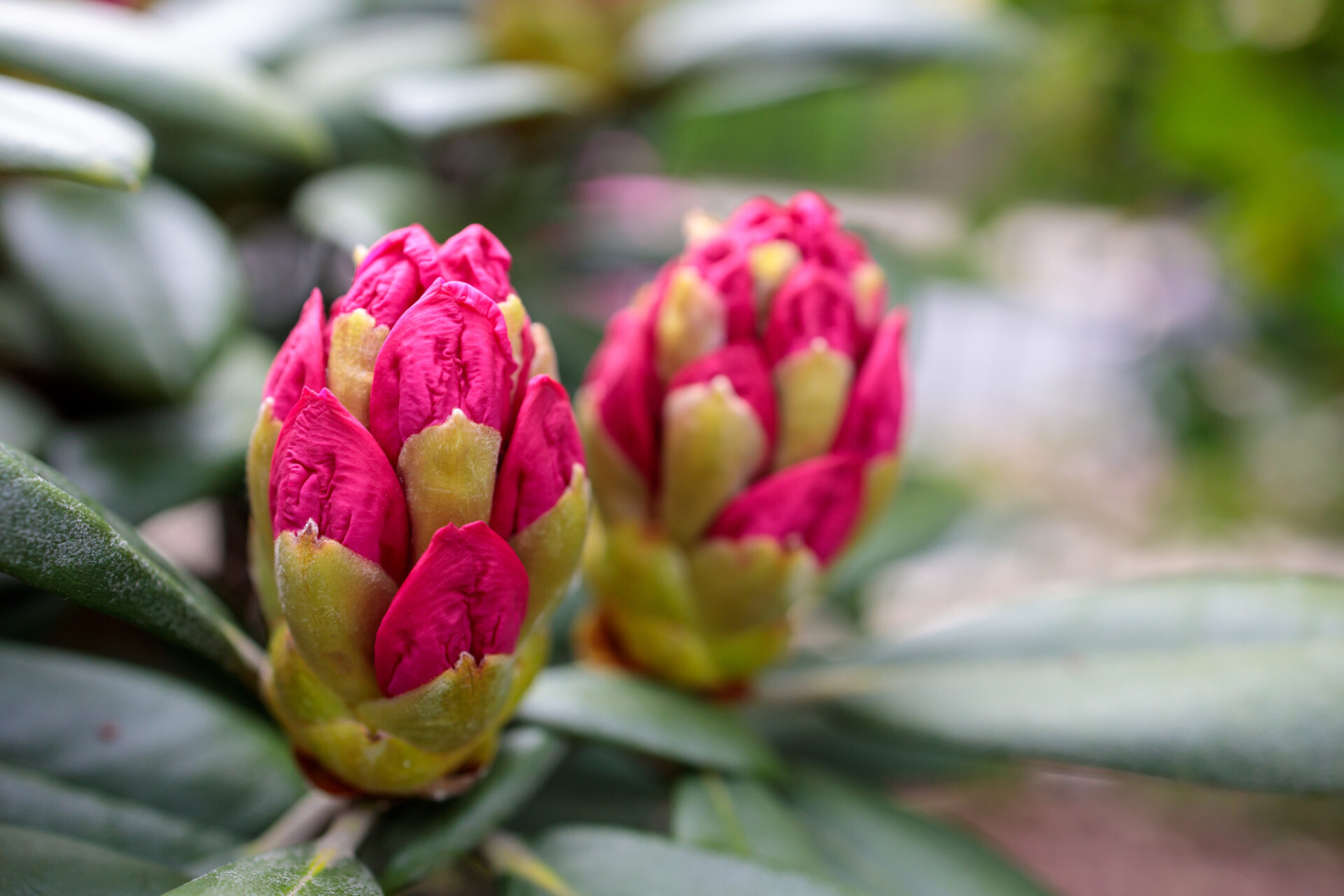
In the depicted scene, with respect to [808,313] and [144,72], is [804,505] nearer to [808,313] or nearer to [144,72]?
[808,313]

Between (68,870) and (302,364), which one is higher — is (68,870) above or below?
below

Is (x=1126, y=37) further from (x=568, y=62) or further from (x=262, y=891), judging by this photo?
(x=262, y=891)

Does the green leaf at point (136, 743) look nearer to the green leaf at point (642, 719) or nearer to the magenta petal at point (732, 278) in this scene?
the green leaf at point (642, 719)

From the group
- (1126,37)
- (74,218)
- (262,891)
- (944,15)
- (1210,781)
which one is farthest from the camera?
(1126,37)

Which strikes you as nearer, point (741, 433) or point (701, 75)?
point (741, 433)

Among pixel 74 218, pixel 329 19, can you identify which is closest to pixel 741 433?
pixel 74 218

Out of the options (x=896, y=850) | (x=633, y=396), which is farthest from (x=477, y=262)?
(x=896, y=850)

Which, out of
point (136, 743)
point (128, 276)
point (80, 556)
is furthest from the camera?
point (128, 276)
